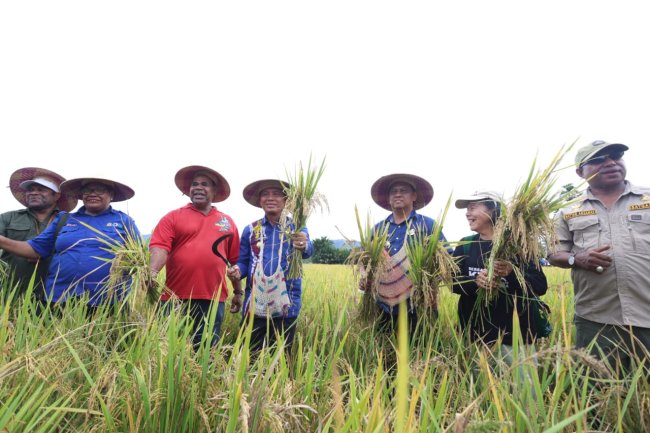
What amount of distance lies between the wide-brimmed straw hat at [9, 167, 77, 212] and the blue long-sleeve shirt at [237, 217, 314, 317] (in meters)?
2.09

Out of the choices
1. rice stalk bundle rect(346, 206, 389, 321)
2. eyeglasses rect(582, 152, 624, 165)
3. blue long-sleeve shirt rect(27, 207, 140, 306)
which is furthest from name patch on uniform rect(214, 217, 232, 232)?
eyeglasses rect(582, 152, 624, 165)

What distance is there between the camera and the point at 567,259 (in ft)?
8.26

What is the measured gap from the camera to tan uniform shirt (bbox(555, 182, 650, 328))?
234 centimetres

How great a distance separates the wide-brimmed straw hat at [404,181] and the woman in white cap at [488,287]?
0.48m

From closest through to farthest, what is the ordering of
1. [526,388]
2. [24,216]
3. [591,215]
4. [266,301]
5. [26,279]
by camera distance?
[526,388], [591,215], [266,301], [26,279], [24,216]

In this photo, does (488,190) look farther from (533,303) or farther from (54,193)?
(54,193)

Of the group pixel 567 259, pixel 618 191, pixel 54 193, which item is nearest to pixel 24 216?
pixel 54 193

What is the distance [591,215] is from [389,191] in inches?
62.2

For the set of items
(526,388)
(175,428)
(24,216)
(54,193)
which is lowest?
(175,428)

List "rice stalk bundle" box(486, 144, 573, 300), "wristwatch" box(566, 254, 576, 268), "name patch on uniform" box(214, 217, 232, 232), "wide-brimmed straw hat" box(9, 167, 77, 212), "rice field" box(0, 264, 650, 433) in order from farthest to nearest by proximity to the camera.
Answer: "wide-brimmed straw hat" box(9, 167, 77, 212) < "name patch on uniform" box(214, 217, 232, 232) < "wristwatch" box(566, 254, 576, 268) < "rice stalk bundle" box(486, 144, 573, 300) < "rice field" box(0, 264, 650, 433)

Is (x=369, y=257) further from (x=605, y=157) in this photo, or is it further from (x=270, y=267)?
(x=605, y=157)

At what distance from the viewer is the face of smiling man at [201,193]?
3340 mm

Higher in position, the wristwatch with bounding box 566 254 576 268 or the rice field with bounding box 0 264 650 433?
the wristwatch with bounding box 566 254 576 268

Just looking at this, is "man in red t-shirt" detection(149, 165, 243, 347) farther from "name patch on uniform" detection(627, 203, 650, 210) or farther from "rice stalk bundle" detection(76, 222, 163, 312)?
"name patch on uniform" detection(627, 203, 650, 210)
